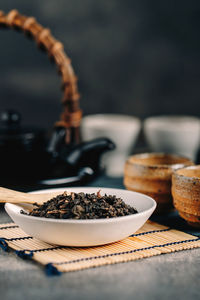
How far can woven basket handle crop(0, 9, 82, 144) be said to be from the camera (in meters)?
1.68

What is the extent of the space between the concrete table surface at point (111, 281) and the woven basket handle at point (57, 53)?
2.76 feet

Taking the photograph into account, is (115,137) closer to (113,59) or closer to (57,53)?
(57,53)

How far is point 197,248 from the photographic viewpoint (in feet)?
3.31

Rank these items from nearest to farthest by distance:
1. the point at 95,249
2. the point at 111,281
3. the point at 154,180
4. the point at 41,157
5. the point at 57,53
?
the point at 111,281 → the point at 95,249 → the point at 154,180 → the point at 41,157 → the point at 57,53

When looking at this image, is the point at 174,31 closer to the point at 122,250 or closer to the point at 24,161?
the point at 24,161

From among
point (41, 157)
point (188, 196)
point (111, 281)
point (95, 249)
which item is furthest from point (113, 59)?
point (111, 281)

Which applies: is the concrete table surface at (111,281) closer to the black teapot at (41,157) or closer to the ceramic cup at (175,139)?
the black teapot at (41,157)

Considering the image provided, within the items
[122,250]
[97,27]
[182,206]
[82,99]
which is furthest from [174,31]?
[122,250]

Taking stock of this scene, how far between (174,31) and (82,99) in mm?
606

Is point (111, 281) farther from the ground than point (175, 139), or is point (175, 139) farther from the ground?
point (175, 139)

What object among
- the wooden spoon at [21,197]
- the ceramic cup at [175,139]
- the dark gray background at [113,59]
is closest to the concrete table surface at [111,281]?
the wooden spoon at [21,197]

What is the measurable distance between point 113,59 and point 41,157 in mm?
1241

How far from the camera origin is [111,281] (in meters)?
0.83

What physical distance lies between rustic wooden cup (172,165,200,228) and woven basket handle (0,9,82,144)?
692mm
